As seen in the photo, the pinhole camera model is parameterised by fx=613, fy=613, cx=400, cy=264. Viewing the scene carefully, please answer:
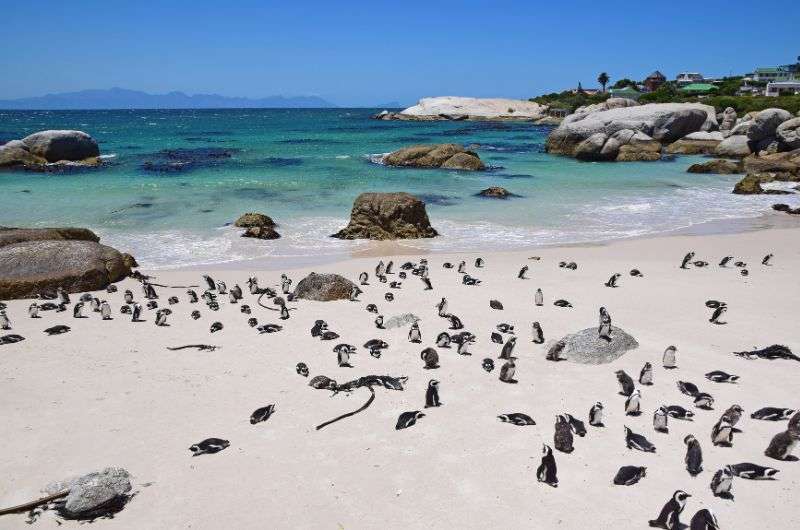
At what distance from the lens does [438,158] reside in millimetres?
40562

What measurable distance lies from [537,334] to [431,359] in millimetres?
2140

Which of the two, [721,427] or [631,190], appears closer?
[721,427]

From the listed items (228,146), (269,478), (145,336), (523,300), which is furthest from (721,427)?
(228,146)

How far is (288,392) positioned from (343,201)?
19.7m

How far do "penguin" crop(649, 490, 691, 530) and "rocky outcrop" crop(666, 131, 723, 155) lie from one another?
50.7 meters

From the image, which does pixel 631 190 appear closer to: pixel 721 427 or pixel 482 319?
pixel 482 319

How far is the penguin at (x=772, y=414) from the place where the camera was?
24.3ft

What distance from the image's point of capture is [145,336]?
10.6 metres

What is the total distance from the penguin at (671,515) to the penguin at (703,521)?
0.14m

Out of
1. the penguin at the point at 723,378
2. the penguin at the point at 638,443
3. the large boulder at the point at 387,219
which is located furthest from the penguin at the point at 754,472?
the large boulder at the point at 387,219

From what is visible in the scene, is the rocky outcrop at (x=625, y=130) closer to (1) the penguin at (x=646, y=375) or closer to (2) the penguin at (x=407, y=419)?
(1) the penguin at (x=646, y=375)

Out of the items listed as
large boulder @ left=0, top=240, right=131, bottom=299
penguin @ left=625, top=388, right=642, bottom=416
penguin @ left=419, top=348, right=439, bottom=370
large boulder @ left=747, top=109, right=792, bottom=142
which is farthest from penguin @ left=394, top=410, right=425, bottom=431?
large boulder @ left=747, top=109, right=792, bottom=142

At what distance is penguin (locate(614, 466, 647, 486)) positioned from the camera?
6.22 meters

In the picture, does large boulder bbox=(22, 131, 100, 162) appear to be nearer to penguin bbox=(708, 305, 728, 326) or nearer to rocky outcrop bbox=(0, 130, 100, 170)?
rocky outcrop bbox=(0, 130, 100, 170)
